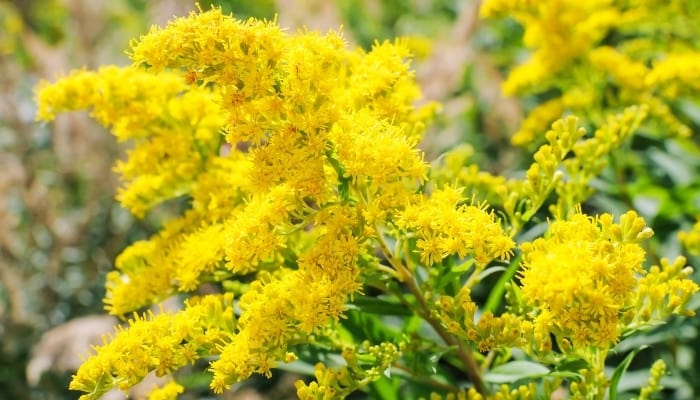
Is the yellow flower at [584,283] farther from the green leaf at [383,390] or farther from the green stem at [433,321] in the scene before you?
the green leaf at [383,390]

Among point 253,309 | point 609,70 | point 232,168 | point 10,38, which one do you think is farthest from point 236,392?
point 10,38

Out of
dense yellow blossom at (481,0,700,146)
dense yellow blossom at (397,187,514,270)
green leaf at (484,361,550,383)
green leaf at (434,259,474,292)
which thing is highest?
dense yellow blossom at (481,0,700,146)

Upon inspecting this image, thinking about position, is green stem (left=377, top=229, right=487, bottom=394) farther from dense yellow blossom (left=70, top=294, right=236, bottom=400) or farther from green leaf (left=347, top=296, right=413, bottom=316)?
dense yellow blossom (left=70, top=294, right=236, bottom=400)

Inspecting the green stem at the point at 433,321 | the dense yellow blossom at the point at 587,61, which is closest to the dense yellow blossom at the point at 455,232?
the green stem at the point at 433,321

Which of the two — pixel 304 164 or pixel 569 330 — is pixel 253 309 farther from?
pixel 569 330

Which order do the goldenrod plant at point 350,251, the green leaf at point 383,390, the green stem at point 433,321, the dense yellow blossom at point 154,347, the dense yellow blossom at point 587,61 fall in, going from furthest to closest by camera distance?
the dense yellow blossom at point 587,61 < the green leaf at point 383,390 < the green stem at point 433,321 < the dense yellow blossom at point 154,347 < the goldenrod plant at point 350,251

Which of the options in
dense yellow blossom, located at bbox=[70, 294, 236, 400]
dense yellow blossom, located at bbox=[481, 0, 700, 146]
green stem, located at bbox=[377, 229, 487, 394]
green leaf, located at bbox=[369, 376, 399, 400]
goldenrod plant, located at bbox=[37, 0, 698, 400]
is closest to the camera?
goldenrod plant, located at bbox=[37, 0, 698, 400]

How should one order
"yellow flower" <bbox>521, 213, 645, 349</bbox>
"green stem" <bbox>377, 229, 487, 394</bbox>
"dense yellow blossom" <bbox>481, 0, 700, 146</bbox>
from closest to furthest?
"yellow flower" <bbox>521, 213, 645, 349</bbox>
"green stem" <bbox>377, 229, 487, 394</bbox>
"dense yellow blossom" <bbox>481, 0, 700, 146</bbox>

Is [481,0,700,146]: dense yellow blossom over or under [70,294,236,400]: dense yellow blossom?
over

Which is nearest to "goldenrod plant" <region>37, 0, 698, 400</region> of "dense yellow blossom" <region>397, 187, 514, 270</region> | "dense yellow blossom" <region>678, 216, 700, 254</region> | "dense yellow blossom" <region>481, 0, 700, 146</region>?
"dense yellow blossom" <region>397, 187, 514, 270</region>
